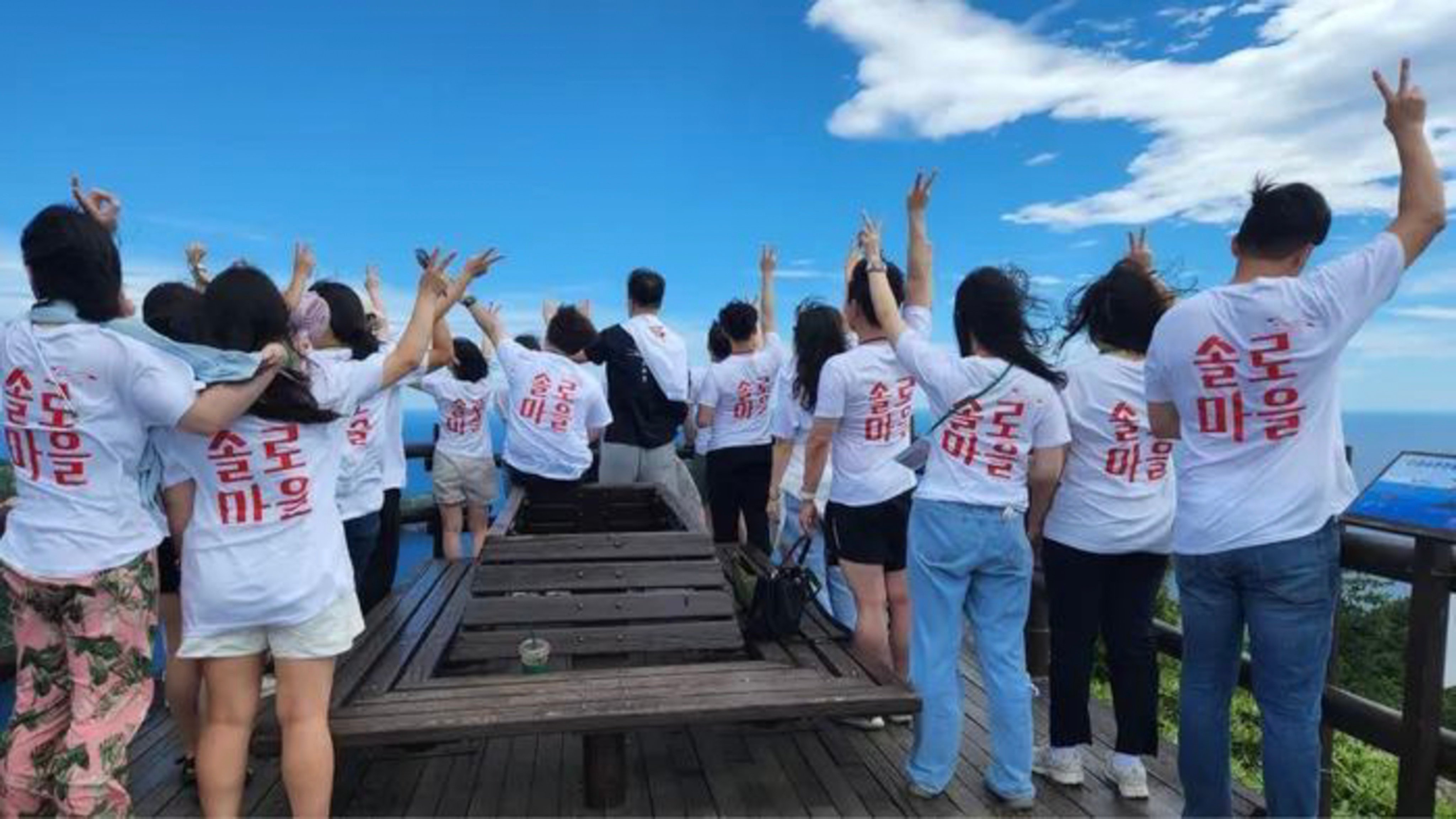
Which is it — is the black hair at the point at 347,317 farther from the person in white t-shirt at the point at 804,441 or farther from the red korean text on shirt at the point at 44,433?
the person in white t-shirt at the point at 804,441

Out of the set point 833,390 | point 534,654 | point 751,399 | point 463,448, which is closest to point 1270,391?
point 833,390

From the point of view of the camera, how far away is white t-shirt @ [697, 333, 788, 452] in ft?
17.6

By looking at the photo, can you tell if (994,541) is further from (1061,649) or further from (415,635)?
(415,635)

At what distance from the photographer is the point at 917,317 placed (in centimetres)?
347

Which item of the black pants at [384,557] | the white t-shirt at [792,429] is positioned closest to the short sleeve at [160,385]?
the black pants at [384,557]

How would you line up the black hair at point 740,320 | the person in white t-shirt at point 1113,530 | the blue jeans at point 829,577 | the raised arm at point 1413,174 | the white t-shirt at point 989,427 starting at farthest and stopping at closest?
1. the black hair at point 740,320
2. the blue jeans at point 829,577
3. the person in white t-shirt at point 1113,530
4. the white t-shirt at point 989,427
5. the raised arm at point 1413,174

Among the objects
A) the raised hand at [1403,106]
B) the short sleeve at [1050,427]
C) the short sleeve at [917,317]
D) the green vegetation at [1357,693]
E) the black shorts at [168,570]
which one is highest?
the raised hand at [1403,106]

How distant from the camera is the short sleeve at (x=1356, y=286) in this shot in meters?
2.30

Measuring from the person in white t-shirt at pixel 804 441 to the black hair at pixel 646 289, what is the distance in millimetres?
1479

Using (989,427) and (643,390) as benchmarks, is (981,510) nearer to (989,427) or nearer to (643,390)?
(989,427)

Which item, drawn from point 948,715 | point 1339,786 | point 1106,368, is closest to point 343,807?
point 948,715

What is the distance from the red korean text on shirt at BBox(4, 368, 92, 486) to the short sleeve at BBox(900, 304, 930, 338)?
2778mm

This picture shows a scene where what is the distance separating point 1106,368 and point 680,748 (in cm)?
228

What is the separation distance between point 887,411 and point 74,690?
9.58 ft
